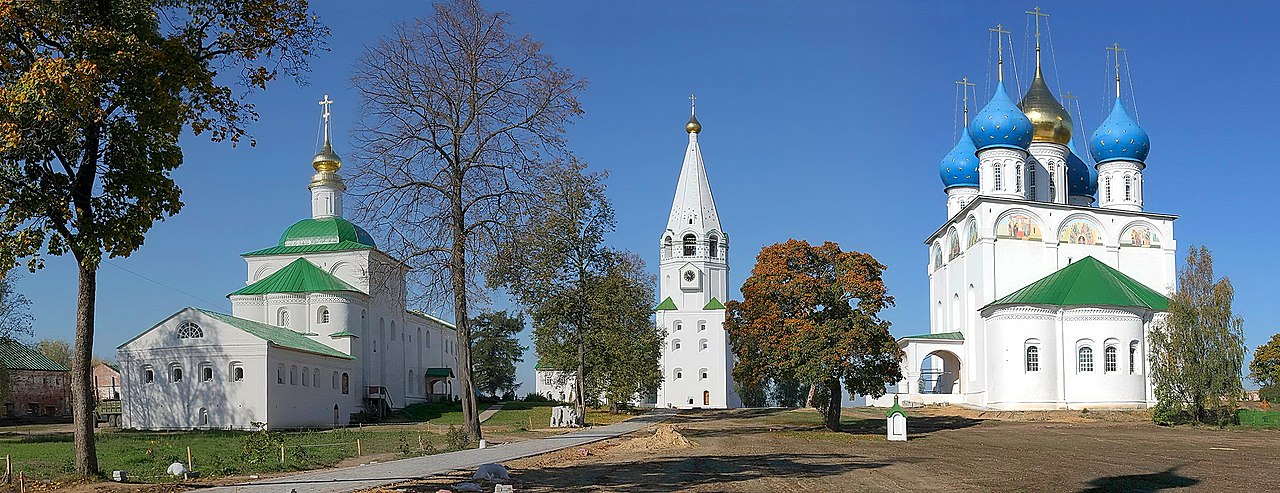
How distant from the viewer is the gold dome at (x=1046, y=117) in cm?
5712

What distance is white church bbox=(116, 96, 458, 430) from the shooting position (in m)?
38.1

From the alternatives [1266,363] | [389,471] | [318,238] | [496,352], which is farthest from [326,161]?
[1266,363]

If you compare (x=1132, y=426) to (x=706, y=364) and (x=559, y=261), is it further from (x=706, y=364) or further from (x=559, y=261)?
(x=706, y=364)

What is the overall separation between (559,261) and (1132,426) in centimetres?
A: 2192

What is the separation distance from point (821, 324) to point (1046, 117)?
30117mm

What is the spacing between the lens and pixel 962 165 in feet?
200

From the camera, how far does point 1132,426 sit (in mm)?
39094

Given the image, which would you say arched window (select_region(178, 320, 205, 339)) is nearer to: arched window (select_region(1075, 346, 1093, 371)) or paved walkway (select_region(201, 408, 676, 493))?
paved walkway (select_region(201, 408, 676, 493))

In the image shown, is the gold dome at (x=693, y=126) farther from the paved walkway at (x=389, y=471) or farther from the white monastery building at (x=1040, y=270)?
the paved walkway at (x=389, y=471)

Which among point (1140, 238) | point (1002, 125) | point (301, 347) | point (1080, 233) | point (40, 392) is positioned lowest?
point (40, 392)

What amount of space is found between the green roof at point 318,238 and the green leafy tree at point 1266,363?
45.2 metres

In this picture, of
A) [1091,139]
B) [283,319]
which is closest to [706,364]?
[1091,139]

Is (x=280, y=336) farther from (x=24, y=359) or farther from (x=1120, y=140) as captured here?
(x=1120, y=140)

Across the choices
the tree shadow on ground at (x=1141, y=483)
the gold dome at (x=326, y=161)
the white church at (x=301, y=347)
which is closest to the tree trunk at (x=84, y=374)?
the white church at (x=301, y=347)
